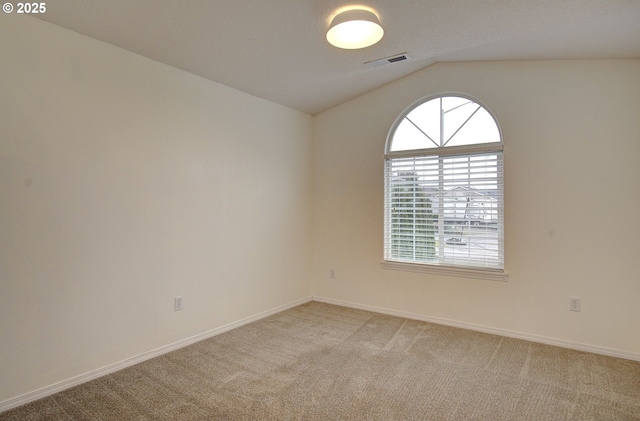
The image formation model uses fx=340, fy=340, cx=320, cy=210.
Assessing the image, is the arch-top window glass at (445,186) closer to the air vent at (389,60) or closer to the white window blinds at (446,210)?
the white window blinds at (446,210)

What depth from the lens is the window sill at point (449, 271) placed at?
132 inches

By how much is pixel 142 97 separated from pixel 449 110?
298 cm

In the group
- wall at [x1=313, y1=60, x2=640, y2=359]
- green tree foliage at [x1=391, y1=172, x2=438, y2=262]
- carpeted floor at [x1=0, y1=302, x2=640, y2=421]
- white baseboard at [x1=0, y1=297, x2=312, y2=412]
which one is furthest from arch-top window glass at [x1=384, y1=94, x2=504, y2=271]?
white baseboard at [x1=0, y1=297, x2=312, y2=412]

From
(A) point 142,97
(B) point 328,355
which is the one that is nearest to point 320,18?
(A) point 142,97

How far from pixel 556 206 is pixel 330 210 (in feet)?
7.93

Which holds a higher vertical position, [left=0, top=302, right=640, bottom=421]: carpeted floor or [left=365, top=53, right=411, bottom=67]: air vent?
[left=365, top=53, right=411, bottom=67]: air vent

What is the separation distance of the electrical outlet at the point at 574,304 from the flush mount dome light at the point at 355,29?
2790mm

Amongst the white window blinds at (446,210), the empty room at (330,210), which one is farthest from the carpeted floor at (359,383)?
the white window blinds at (446,210)


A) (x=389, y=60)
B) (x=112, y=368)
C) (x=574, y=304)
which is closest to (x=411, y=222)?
(x=574, y=304)

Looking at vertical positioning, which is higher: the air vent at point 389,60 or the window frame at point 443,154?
the air vent at point 389,60

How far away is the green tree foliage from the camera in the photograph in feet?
12.4

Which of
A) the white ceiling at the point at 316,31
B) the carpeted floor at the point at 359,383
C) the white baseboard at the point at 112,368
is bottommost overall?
the carpeted floor at the point at 359,383

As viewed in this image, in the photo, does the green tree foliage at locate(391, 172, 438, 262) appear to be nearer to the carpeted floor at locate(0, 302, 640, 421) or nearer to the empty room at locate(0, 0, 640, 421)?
the empty room at locate(0, 0, 640, 421)

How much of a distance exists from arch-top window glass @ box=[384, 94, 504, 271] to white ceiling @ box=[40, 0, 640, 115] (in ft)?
2.23
